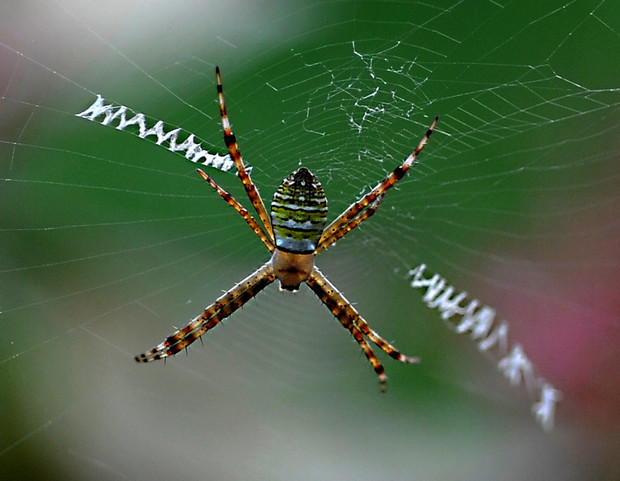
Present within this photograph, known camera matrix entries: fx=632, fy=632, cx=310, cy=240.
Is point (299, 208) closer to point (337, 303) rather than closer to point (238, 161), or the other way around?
point (238, 161)

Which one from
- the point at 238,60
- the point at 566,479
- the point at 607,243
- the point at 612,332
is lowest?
the point at 566,479

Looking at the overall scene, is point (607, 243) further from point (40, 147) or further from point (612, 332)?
point (40, 147)

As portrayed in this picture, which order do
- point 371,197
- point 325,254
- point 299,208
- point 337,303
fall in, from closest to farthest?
point 299,208 < point 371,197 < point 337,303 < point 325,254

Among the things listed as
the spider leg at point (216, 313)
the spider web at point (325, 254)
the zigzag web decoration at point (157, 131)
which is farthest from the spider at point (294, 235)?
the spider web at point (325, 254)

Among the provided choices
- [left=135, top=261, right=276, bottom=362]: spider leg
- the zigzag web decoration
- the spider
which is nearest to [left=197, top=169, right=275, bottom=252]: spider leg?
the spider

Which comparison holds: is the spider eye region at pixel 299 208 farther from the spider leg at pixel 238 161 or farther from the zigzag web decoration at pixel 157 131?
the zigzag web decoration at pixel 157 131

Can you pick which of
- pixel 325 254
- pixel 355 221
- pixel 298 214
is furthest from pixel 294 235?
pixel 325 254

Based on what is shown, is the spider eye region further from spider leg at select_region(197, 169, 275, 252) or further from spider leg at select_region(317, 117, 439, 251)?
spider leg at select_region(317, 117, 439, 251)

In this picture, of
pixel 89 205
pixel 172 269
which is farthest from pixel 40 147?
pixel 172 269
